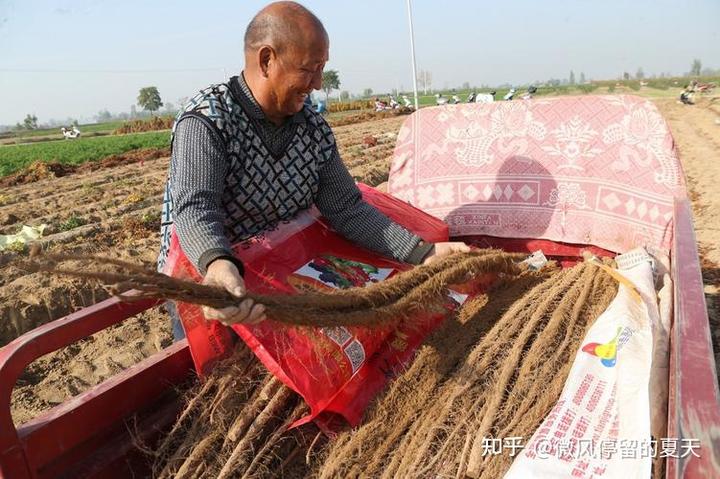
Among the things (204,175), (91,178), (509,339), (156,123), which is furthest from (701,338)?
(156,123)

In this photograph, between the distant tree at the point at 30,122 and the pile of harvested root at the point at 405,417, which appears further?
the distant tree at the point at 30,122

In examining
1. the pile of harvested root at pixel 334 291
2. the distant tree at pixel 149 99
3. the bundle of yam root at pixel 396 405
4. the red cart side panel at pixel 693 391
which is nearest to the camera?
the red cart side panel at pixel 693 391

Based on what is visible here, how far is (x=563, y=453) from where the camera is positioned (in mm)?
1411

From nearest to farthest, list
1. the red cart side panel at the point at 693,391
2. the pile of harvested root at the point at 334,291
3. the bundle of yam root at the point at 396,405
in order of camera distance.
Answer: the red cart side panel at the point at 693,391, the pile of harvested root at the point at 334,291, the bundle of yam root at the point at 396,405

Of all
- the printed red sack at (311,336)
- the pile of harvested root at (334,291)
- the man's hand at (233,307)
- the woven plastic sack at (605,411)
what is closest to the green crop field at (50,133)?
the printed red sack at (311,336)

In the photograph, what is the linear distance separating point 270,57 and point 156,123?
42620 millimetres

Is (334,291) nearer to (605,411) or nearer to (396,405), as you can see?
(396,405)

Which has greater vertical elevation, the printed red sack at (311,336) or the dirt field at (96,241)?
the printed red sack at (311,336)

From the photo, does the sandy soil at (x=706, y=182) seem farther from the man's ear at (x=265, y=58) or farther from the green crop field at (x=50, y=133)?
the green crop field at (x=50, y=133)

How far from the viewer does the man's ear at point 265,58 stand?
1794 millimetres

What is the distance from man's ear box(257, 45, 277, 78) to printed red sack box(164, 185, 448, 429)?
0.59 meters

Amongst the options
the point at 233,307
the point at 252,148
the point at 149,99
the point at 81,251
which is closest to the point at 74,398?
the point at 81,251

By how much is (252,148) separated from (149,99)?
84.7 meters

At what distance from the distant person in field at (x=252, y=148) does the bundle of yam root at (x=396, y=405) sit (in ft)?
1.38
